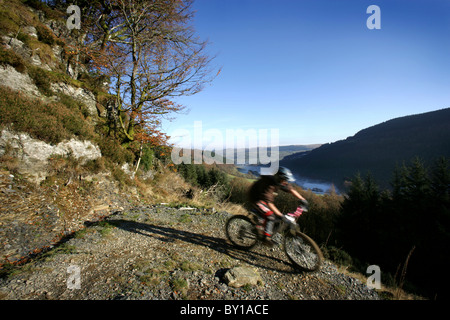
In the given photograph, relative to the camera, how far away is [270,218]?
396 cm

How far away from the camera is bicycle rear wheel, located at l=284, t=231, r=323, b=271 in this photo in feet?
12.0

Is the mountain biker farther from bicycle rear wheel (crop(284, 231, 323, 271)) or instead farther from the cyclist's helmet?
bicycle rear wheel (crop(284, 231, 323, 271))

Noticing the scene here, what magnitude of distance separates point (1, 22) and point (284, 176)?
13646 mm

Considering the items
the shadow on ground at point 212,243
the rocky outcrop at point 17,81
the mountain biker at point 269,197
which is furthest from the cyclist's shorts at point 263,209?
the rocky outcrop at point 17,81

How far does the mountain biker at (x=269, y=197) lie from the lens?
3904 mm

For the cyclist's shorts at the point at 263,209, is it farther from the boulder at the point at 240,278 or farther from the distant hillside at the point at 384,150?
the distant hillside at the point at 384,150

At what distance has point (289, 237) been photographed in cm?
400

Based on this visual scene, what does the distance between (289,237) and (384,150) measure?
13779 cm

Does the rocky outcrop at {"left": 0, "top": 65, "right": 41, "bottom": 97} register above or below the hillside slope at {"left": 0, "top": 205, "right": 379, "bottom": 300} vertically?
above

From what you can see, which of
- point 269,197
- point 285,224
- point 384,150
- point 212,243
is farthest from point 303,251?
point 384,150

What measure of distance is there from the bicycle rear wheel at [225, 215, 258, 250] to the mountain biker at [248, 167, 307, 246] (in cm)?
33

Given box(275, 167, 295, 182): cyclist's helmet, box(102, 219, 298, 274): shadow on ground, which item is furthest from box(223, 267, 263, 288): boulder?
box(275, 167, 295, 182): cyclist's helmet

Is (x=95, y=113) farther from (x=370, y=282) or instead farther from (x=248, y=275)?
(x=370, y=282)

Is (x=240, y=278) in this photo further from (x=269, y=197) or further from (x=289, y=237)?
(x=269, y=197)
